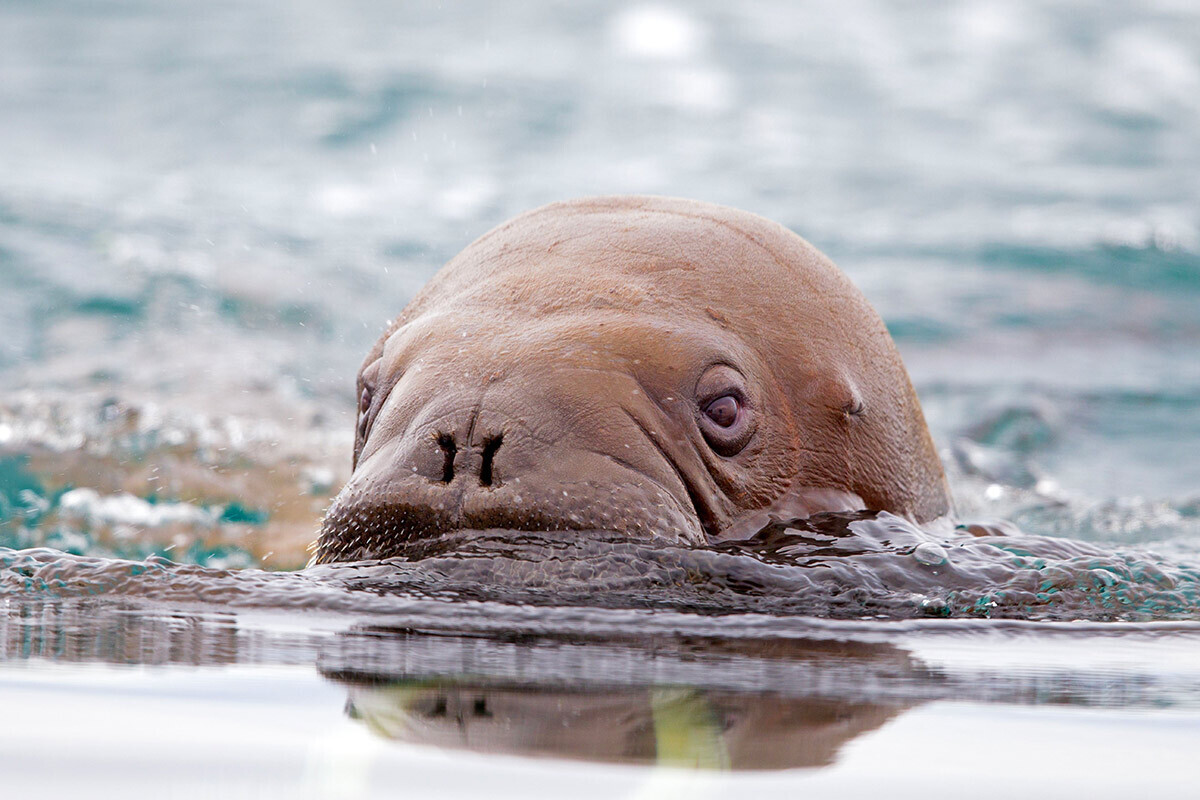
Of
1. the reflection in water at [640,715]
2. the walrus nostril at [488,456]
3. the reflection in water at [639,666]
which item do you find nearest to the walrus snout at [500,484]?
the walrus nostril at [488,456]

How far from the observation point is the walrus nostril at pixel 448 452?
3883mm

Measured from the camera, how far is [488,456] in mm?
3879

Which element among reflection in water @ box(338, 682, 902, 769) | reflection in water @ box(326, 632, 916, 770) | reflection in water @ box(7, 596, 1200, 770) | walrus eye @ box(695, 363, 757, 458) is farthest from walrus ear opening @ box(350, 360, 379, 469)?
reflection in water @ box(338, 682, 902, 769)

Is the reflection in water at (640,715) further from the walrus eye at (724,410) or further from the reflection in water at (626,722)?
the walrus eye at (724,410)

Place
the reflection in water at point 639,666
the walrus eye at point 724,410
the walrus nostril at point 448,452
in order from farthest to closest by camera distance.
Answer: the walrus eye at point 724,410 → the walrus nostril at point 448,452 → the reflection in water at point 639,666

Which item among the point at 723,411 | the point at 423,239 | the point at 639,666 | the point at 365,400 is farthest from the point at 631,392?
the point at 423,239

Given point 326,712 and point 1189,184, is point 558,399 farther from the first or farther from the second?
point 1189,184

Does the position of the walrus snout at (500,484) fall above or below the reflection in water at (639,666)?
above

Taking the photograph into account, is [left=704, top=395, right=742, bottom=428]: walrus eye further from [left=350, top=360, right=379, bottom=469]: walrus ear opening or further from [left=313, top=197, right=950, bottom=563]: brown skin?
[left=350, top=360, right=379, bottom=469]: walrus ear opening

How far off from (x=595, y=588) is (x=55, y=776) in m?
1.82

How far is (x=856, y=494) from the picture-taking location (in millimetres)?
4719

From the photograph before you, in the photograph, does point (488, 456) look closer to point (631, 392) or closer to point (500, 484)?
point (500, 484)

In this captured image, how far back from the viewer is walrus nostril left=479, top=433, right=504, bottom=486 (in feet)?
12.6

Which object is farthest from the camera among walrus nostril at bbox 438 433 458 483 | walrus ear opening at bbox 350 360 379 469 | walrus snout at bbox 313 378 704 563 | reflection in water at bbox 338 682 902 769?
walrus ear opening at bbox 350 360 379 469
